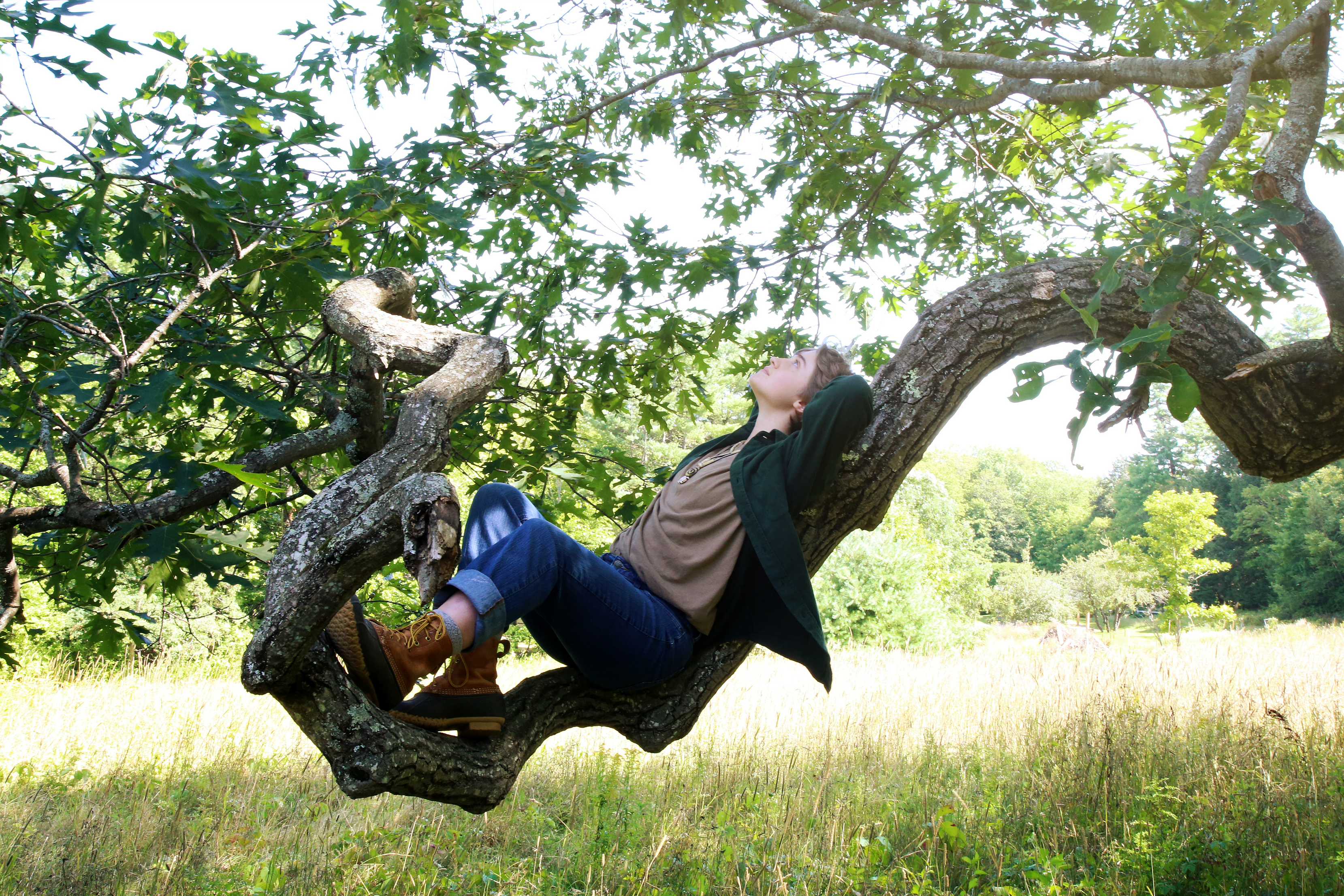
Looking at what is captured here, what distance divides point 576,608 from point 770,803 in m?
2.71

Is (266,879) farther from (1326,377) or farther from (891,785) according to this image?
(1326,377)

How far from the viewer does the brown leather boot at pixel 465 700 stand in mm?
2355

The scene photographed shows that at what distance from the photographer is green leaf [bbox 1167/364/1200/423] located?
7.46 ft

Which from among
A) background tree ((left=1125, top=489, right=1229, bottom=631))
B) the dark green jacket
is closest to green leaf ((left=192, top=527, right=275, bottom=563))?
the dark green jacket

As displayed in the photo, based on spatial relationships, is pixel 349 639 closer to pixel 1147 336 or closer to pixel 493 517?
pixel 493 517

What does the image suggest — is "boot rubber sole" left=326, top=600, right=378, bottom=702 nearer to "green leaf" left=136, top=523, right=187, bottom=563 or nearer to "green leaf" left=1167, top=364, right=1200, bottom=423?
"green leaf" left=136, top=523, right=187, bottom=563

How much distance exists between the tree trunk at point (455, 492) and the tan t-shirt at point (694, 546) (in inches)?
10.0

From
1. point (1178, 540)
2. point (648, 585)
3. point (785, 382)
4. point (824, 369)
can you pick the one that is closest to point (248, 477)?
point (648, 585)

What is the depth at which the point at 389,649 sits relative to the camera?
2.21 m

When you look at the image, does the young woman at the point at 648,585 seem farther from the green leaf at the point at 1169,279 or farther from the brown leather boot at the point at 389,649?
the green leaf at the point at 1169,279

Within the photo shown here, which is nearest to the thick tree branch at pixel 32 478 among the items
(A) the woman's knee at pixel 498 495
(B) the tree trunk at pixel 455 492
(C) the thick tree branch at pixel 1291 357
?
(B) the tree trunk at pixel 455 492

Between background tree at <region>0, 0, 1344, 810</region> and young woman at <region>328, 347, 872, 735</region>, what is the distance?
0.42 ft

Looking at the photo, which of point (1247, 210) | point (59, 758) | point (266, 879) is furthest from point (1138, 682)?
point (59, 758)

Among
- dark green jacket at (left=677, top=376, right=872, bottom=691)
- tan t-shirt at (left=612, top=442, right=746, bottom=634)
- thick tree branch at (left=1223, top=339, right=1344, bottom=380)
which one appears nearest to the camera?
dark green jacket at (left=677, top=376, right=872, bottom=691)
